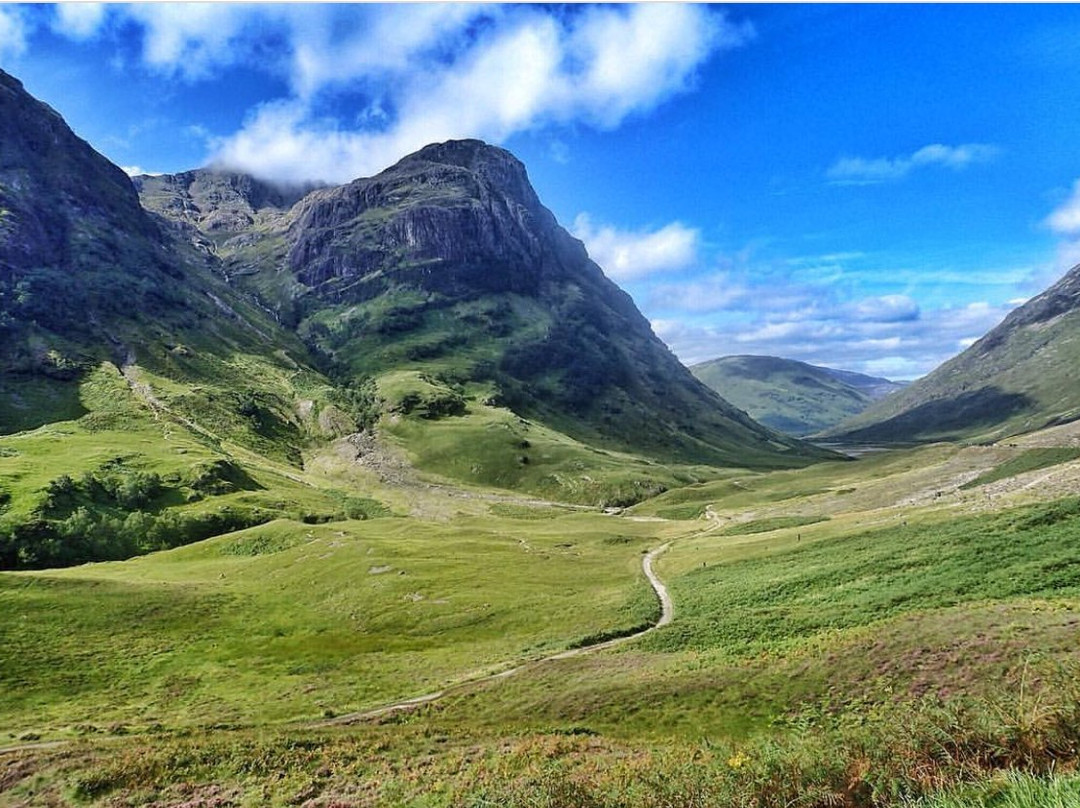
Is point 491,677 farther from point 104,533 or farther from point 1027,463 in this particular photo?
point 104,533

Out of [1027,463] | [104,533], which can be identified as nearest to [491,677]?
[1027,463]

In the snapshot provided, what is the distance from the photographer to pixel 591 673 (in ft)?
139

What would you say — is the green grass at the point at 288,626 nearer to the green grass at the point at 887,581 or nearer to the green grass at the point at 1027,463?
the green grass at the point at 887,581

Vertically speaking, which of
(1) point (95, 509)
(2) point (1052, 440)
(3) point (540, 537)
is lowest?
(3) point (540, 537)

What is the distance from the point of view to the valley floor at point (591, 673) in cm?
1513

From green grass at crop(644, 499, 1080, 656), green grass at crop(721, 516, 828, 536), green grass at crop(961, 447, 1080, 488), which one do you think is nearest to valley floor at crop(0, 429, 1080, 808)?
green grass at crop(644, 499, 1080, 656)

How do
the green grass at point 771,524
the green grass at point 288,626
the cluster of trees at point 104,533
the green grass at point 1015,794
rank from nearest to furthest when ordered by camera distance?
A: the green grass at point 1015,794
the green grass at point 288,626
the green grass at point 771,524
the cluster of trees at point 104,533

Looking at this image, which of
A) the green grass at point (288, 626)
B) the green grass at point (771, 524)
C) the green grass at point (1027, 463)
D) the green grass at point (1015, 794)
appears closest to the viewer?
the green grass at point (1015, 794)

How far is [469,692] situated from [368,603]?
3574cm

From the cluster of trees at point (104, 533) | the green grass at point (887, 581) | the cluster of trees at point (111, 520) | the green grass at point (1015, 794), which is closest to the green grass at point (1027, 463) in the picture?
the green grass at point (887, 581)

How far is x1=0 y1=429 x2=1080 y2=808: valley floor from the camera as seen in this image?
49.6ft

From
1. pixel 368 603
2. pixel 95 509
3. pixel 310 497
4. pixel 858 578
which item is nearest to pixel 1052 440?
pixel 858 578

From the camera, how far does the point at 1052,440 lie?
332ft

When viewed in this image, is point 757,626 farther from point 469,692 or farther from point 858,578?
point 469,692
